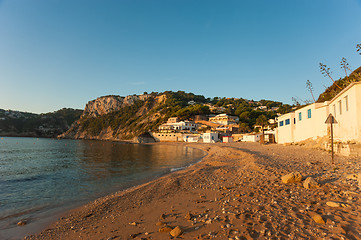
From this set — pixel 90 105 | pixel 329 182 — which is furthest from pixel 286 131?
pixel 90 105

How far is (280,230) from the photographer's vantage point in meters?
4.18

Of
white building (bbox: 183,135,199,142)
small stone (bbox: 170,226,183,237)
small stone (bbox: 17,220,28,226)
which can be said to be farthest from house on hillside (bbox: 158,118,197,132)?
small stone (bbox: 170,226,183,237)

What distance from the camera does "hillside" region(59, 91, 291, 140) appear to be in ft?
357

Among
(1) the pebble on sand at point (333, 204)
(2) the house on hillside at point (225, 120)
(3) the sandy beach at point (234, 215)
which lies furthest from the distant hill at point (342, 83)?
(2) the house on hillside at point (225, 120)

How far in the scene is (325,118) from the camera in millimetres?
19906

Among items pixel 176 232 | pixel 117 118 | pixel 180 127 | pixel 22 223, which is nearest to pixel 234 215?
pixel 176 232

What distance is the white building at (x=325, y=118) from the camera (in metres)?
13.3

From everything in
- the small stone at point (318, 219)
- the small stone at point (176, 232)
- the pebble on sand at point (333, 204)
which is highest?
the pebble on sand at point (333, 204)

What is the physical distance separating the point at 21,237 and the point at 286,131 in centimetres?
3493

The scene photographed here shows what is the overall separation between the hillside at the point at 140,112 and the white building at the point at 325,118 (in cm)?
6364

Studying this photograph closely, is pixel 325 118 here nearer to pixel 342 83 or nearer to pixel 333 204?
pixel 342 83

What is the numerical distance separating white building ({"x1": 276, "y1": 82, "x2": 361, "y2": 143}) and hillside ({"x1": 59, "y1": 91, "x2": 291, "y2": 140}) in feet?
209

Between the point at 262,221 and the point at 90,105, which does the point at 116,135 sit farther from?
the point at 262,221

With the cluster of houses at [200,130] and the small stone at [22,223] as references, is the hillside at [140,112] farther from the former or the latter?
the small stone at [22,223]
